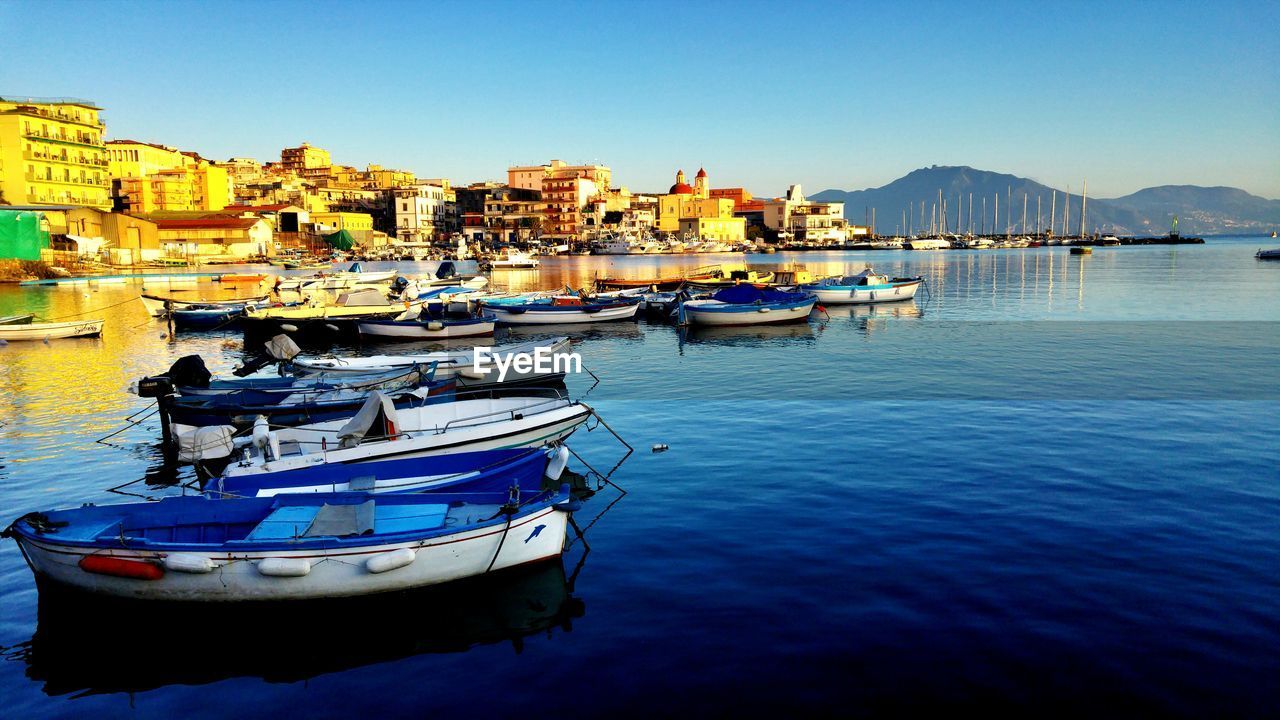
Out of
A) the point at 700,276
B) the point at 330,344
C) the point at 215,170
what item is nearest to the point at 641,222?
the point at 215,170

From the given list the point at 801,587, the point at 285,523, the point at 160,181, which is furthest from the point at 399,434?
the point at 160,181

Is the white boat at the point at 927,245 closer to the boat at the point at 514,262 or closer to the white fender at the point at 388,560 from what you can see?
the boat at the point at 514,262

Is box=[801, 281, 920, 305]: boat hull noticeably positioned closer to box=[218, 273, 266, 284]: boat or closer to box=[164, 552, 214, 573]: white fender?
box=[164, 552, 214, 573]: white fender

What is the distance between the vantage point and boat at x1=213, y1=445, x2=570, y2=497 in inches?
465

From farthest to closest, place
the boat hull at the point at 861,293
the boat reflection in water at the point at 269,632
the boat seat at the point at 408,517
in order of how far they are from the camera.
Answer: the boat hull at the point at 861,293, the boat seat at the point at 408,517, the boat reflection in water at the point at 269,632

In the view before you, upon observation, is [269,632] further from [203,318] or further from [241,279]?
[241,279]

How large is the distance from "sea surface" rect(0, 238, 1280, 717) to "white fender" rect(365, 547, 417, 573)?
690 mm

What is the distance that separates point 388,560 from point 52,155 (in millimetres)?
Answer: 89214

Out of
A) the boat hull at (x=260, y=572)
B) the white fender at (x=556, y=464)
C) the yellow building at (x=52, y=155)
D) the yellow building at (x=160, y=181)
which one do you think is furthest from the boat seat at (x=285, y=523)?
the yellow building at (x=160, y=181)

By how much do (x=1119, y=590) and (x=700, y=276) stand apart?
48249 millimetres

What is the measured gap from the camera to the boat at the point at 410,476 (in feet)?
38.8

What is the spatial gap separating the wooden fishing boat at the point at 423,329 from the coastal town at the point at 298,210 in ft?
157

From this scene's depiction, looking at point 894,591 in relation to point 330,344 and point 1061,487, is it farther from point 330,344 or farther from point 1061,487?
point 330,344

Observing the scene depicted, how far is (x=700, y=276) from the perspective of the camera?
2253 inches
